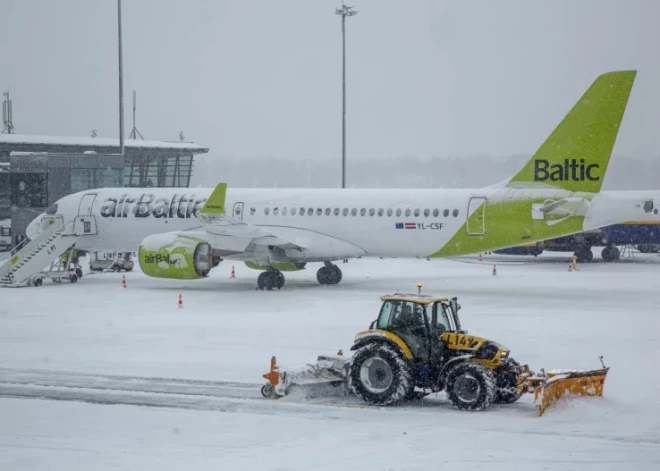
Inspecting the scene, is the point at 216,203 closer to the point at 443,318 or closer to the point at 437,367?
the point at 443,318

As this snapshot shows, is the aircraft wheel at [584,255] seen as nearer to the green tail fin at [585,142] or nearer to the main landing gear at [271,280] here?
the green tail fin at [585,142]

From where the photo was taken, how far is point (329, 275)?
34.2m

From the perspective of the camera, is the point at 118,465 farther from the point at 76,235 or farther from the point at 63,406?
the point at 76,235

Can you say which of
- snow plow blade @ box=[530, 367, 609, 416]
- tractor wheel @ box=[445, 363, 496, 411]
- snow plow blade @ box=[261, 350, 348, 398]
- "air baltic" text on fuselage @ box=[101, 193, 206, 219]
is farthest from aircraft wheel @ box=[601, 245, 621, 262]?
tractor wheel @ box=[445, 363, 496, 411]

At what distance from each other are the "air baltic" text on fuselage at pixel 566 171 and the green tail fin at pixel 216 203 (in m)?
10.1

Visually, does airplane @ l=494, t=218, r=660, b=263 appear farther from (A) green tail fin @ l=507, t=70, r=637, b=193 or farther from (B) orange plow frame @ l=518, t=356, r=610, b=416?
(B) orange plow frame @ l=518, t=356, r=610, b=416

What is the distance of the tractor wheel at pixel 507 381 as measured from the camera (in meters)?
13.8

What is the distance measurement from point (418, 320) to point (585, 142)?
17.2 meters

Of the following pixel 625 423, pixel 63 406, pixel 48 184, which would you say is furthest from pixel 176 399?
pixel 48 184

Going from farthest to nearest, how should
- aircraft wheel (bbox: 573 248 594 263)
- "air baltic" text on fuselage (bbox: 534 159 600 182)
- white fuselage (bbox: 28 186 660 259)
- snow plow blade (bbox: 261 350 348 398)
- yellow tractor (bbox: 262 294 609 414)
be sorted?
aircraft wheel (bbox: 573 248 594 263)
white fuselage (bbox: 28 186 660 259)
"air baltic" text on fuselage (bbox: 534 159 600 182)
snow plow blade (bbox: 261 350 348 398)
yellow tractor (bbox: 262 294 609 414)

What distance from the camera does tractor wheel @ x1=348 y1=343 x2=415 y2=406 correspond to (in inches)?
545

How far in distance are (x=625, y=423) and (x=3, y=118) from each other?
7982 centimetres

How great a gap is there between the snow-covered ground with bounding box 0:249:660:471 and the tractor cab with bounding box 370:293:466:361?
97 centimetres

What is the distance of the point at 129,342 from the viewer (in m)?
20.7
